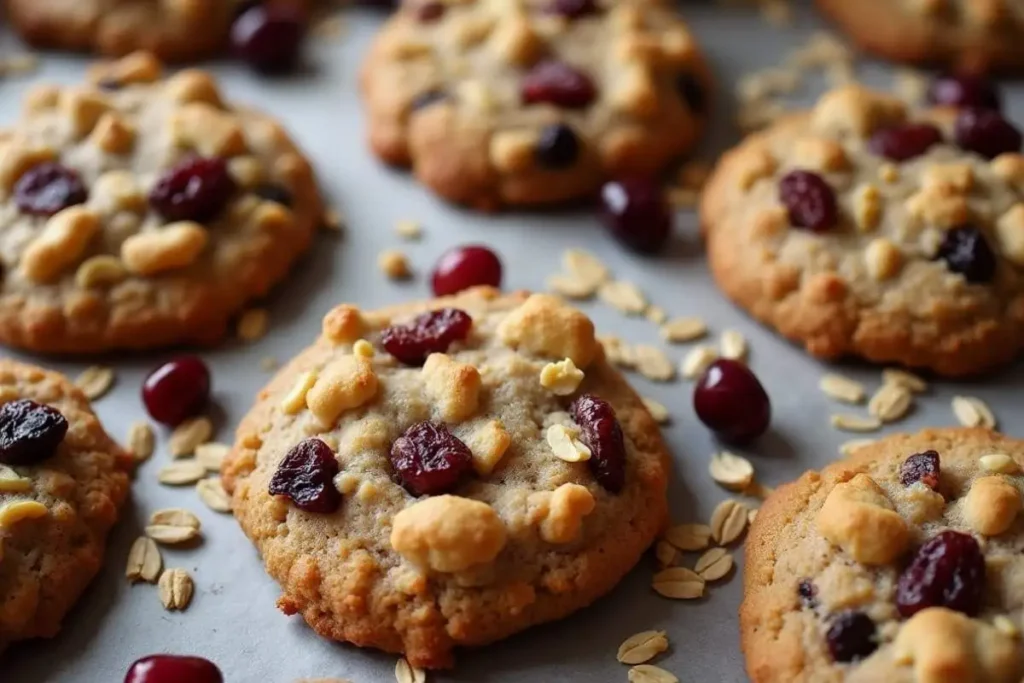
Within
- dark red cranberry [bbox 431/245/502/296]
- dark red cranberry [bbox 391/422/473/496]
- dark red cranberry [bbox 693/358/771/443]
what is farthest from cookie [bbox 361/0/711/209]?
dark red cranberry [bbox 391/422/473/496]

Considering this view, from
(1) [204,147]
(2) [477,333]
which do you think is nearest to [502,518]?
(2) [477,333]

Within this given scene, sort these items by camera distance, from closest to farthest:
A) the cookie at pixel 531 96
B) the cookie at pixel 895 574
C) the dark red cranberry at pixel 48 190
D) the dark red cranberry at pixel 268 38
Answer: the cookie at pixel 895 574 < the dark red cranberry at pixel 48 190 < the cookie at pixel 531 96 < the dark red cranberry at pixel 268 38

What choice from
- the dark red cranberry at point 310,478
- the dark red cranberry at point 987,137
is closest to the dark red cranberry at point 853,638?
the dark red cranberry at point 310,478

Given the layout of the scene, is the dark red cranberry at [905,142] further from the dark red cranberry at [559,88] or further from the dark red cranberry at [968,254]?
the dark red cranberry at [559,88]

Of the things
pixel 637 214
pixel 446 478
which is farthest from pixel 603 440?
pixel 637 214

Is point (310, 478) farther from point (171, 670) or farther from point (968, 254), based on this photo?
point (968, 254)

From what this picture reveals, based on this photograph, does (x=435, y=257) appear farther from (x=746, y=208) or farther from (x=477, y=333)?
(x=746, y=208)
